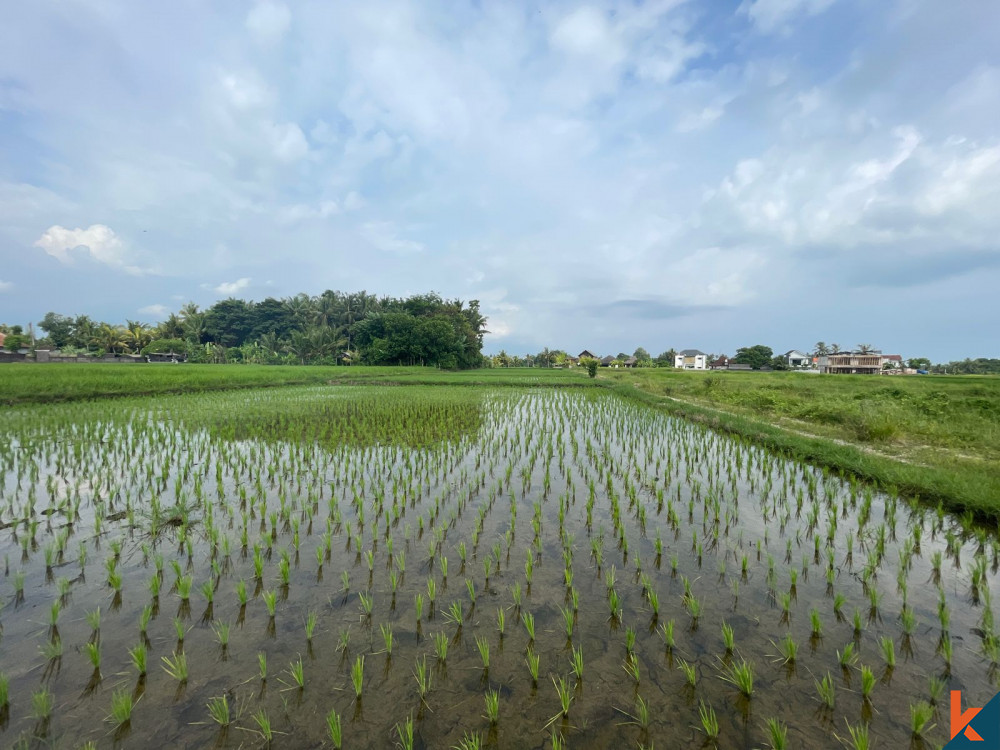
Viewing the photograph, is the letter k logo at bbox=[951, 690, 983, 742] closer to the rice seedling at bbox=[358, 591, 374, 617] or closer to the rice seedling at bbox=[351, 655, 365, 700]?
the rice seedling at bbox=[351, 655, 365, 700]

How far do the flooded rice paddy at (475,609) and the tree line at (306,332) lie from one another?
35936mm

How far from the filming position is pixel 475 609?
3.09 metres

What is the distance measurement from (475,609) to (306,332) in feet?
164

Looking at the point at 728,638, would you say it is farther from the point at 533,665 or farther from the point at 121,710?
the point at 121,710

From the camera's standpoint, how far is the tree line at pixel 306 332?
42.1 meters

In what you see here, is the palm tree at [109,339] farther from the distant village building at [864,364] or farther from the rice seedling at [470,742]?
the distant village building at [864,364]

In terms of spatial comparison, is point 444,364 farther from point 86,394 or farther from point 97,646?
point 97,646

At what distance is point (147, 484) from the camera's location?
18.3 ft

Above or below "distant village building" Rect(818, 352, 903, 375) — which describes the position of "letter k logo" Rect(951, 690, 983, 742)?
below

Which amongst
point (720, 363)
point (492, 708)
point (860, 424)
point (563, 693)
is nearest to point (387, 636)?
point (492, 708)

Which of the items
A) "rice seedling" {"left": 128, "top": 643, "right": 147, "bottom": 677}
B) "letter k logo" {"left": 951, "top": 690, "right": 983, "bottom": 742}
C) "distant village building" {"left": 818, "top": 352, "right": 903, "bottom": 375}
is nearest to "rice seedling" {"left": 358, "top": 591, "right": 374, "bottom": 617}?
"rice seedling" {"left": 128, "top": 643, "right": 147, "bottom": 677}

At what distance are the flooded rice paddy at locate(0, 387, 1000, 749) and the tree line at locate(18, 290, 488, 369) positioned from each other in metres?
35.9

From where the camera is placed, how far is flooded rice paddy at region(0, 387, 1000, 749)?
7.07 ft

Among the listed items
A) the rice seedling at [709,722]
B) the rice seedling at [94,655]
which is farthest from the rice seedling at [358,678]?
the rice seedling at [709,722]
